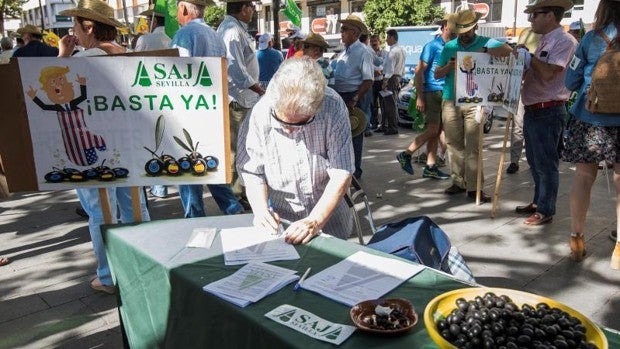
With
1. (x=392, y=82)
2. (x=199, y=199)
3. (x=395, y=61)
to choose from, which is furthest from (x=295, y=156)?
(x=395, y=61)

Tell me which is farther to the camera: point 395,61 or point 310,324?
point 395,61

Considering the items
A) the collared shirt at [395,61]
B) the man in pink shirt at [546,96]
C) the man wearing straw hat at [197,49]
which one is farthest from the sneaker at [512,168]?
the collared shirt at [395,61]

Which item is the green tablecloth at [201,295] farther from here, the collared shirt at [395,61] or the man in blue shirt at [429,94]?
the collared shirt at [395,61]

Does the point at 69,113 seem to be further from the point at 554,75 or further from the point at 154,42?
the point at 554,75

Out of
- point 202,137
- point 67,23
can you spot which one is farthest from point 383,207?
point 67,23

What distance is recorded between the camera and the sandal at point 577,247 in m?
3.53

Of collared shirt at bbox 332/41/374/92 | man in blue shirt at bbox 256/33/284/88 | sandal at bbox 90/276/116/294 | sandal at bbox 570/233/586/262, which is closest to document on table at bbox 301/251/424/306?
sandal at bbox 90/276/116/294

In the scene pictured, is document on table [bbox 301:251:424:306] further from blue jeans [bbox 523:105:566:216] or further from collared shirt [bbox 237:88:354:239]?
blue jeans [bbox 523:105:566:216]

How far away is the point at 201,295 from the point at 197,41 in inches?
112

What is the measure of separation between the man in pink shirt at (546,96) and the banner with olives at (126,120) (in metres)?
2.68

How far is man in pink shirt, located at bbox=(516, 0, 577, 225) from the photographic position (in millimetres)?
3898

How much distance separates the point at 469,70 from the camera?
446 centimetres

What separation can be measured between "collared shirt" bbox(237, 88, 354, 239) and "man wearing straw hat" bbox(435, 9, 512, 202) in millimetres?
2591

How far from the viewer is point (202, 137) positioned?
2.69m
